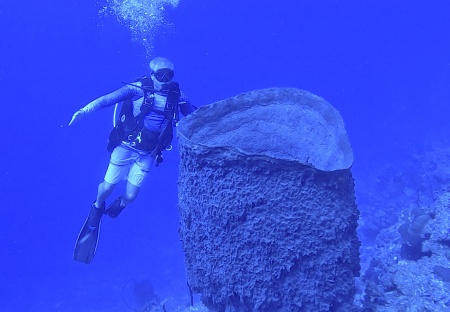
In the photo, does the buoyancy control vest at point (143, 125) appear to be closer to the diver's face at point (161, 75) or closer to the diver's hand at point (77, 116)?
the diver's face at point (161, 75)

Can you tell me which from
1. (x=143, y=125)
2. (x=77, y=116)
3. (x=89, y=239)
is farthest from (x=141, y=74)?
(x=77, y=116)

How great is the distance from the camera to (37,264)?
82.1ft

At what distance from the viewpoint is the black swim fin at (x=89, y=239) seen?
648 cm

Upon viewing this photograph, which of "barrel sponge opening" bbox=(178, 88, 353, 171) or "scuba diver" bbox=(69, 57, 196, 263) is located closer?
"barrel sponge opening" bbox=(178, 88, 353, 171)

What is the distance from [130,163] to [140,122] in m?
1.05

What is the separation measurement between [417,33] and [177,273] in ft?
385

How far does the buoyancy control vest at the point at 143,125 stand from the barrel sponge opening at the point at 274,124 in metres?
1.87

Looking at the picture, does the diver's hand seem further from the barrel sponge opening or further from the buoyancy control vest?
the barrel sponge opening

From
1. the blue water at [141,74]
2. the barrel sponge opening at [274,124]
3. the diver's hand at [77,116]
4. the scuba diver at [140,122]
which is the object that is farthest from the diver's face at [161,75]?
the blue water at [141,74]

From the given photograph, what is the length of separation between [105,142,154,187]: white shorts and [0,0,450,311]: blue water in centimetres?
377

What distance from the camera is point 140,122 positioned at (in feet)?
18.2

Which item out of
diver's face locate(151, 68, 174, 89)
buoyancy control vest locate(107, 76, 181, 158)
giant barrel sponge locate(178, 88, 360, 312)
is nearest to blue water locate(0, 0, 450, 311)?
buoyancy control vest locate(107, 76, 181, 158)

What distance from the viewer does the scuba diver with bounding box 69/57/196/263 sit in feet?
17.5

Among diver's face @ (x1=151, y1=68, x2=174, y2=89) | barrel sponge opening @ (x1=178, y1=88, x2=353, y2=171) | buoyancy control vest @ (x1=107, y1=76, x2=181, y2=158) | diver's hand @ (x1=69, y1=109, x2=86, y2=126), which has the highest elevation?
diver's face @ (x1=151, y1=68, x2=174, y2=89)
